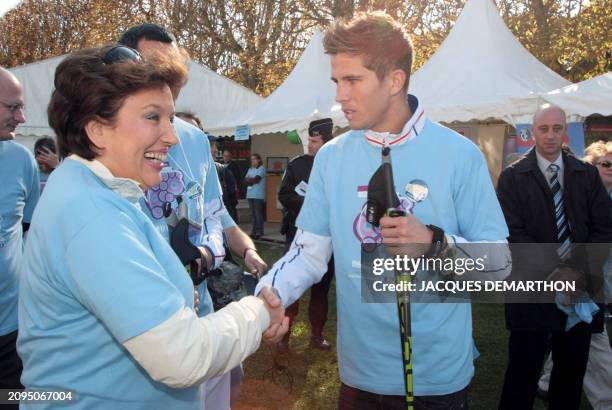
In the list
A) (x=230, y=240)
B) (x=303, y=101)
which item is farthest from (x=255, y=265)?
(x=303, y=101)

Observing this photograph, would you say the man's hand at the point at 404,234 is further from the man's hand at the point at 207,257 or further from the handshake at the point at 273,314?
the man's hand at the point at 207,257

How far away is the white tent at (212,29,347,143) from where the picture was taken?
38.2 feet

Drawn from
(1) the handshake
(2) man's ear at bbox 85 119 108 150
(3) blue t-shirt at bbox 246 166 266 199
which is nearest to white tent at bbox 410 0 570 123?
(3) blue t-shirt at bbox 246 166 266 199

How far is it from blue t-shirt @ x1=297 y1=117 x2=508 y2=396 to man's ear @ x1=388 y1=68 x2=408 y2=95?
0.18m

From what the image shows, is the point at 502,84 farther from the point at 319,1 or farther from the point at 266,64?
the point at 266,64

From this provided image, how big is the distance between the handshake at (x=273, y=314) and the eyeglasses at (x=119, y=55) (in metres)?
0.88

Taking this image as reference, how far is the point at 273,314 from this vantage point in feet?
6.34

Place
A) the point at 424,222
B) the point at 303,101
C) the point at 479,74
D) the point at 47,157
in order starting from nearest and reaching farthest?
the point at 424,222 → the point at 47,157 → the point at 479,74 → the point at 303,101

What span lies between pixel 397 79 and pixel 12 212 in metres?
2.41

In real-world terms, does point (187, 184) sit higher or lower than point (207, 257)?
higher

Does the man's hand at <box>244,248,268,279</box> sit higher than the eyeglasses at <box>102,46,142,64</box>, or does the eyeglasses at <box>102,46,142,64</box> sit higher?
the eyeglasses at <box>102,46,142,64</box>

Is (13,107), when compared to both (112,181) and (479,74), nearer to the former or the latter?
(112,181)

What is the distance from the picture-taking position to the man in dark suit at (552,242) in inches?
146

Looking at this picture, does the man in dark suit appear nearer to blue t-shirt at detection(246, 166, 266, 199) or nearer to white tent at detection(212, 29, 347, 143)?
white tent at detection(212, 29, 347, 143)
